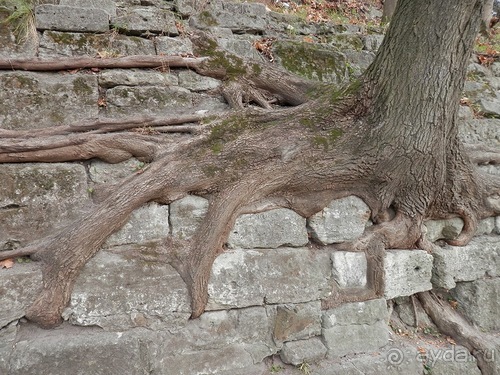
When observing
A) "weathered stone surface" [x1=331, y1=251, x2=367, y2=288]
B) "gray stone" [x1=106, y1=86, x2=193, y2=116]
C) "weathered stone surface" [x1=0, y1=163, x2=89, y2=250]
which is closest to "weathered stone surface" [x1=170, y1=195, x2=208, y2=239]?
"weathered stone surface" [x1=0, y1=163, x2=89, y2=250]

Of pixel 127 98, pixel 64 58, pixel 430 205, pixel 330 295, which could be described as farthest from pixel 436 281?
pixel 64 58

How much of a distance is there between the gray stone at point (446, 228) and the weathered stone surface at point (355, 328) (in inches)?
33.2

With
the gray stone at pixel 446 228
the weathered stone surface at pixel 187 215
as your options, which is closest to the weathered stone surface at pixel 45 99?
the weathered stone surface at pixel 187 215

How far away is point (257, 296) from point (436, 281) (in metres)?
1.71

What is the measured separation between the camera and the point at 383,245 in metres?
3.05

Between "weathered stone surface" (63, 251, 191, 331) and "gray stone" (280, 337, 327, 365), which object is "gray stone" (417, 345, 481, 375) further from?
"weathered stone surface" (63, 251, 191, 331)

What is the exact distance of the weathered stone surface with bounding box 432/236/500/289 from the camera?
10.7 ft

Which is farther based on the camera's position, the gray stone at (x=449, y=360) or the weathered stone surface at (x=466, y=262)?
the weathered stone surface at (x=466, y=262)

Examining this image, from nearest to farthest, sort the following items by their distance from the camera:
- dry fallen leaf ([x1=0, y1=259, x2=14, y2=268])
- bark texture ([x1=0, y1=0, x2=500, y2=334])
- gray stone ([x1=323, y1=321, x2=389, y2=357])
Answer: dry fallen leaf ([x1=0, y1=259, x2=14, y2=268]) → bark texture ([x1=0, y1=0, x2=500, y2=334]) → gray stone ([x1=323, y1=321, x2=389, y2=357])

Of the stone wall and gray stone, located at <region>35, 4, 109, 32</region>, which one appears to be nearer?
the stone wall

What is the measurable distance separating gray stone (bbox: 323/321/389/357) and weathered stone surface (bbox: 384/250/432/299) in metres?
0.30

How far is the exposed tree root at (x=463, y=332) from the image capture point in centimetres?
309

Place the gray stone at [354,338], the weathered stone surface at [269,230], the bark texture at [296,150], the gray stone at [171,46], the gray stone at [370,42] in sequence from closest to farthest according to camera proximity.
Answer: the bark texture at [296,150], the weathered stone surface at [269,230], the gray stone at [354,338], the gray stone at [171,46], the gray stone at [370,42]

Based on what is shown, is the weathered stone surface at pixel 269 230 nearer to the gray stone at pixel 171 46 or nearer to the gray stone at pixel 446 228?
the gray stone at pixel 446 228
